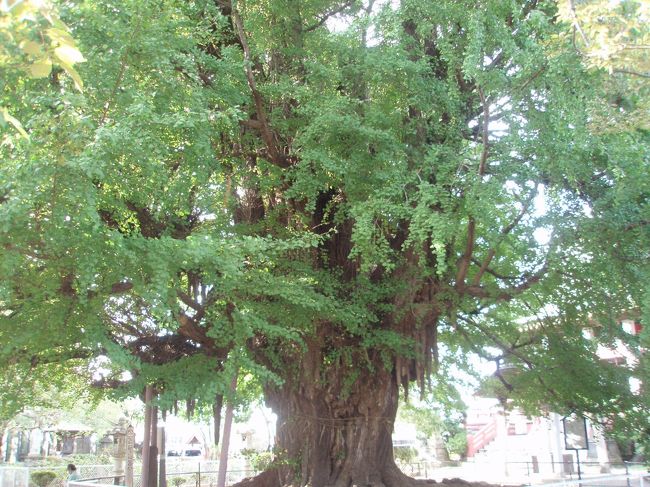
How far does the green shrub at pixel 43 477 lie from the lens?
1848 centimetres

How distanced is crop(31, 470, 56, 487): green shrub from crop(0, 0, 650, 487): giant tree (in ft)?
24.9

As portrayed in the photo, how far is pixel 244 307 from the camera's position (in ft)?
30.0

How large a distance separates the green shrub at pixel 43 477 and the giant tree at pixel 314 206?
7603 mm

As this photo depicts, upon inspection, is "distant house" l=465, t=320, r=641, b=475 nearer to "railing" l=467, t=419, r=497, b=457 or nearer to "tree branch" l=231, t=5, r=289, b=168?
"railing" l=467, t=419, r=497, b=457

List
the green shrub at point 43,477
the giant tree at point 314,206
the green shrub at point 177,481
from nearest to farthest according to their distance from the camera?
the giant tree at point 314,206 → the green shrub at point 177,481 → the green shrub at point 43,477

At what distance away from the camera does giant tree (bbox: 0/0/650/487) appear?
7.21m

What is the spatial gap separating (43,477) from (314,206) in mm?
14074

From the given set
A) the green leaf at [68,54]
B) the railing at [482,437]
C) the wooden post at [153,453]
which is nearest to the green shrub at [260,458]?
the wooden post at [153,453]

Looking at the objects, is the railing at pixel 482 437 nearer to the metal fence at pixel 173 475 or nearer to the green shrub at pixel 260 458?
the metal fence at pixel 173 475

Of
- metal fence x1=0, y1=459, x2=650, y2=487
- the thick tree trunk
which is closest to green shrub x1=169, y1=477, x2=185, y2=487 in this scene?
metal fence x1=0, y1=459, x2=650, y2=487

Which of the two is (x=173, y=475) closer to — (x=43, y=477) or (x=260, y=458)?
(x=43, y=477)

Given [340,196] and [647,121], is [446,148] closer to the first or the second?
[340,196]

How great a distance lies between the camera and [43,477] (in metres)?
18.9

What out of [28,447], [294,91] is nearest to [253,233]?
[294,91]
